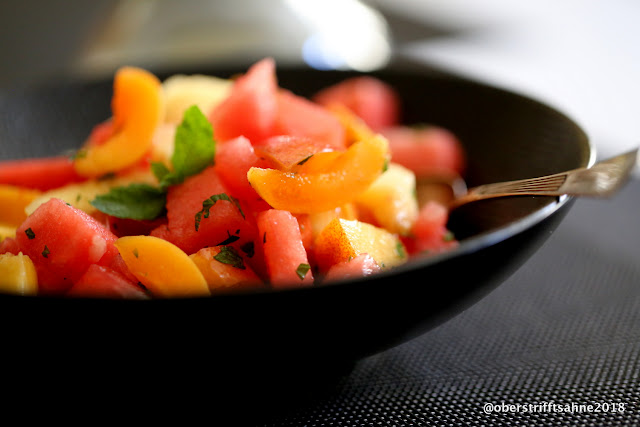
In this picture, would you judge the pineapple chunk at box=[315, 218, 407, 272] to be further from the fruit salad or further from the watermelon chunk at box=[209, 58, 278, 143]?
the watermelon chunk at box=[209, 58, 278, 143]

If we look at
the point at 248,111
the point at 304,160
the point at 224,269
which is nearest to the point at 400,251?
the point at 304,160

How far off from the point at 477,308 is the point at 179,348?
0.77 metres

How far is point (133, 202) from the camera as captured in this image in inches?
47.6

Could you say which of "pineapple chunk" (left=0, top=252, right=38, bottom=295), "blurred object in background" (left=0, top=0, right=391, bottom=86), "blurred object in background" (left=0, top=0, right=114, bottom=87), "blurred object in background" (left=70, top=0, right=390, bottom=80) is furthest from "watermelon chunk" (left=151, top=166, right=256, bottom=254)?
"blurred object in background" (left=0, top=0, right=114, bottom=87)

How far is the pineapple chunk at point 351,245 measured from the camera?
1.07m

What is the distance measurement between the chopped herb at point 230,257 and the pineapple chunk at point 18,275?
285 mm

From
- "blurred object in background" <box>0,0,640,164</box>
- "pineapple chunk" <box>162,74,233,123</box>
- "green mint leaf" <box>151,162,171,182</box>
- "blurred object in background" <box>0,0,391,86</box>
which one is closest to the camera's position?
"green mint leaf" <box>151,162,171,182</box>

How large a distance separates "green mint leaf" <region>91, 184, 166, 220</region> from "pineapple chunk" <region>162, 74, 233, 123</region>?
1.32 ft

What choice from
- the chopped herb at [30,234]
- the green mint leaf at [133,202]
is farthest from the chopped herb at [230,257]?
the chopped herb at [30,234]

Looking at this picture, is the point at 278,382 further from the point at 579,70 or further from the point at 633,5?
the point at 633,5

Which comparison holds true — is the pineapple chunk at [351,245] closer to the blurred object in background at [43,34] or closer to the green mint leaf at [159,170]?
the green mint leaf at [159,170]

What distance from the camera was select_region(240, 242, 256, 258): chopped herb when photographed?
1.09 meters

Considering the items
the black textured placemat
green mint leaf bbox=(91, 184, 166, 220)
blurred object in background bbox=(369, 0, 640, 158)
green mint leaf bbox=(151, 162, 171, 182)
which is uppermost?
green mint leaf bbox=(151, 162, 171, 182)

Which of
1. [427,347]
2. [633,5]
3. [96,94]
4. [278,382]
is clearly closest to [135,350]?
[278,382]
